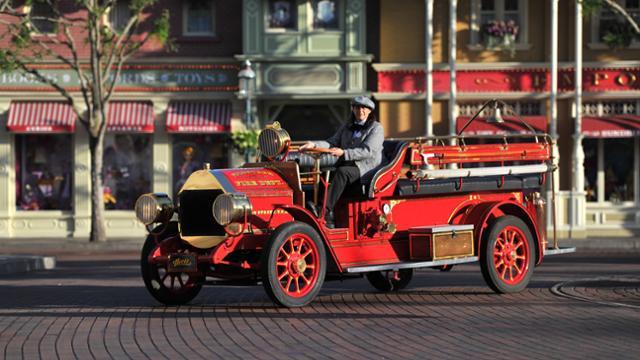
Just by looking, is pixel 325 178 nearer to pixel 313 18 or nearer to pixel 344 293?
pixel 344 293

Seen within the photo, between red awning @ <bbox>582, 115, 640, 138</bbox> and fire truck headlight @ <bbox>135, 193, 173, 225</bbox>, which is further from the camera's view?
red awning @ <bbox>582, 115, 640, 138</bbox>

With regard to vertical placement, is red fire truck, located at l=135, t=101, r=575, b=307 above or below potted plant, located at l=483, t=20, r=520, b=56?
below

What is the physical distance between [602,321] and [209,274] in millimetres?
3709

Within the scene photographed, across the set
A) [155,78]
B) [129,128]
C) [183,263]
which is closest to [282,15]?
[155,78]

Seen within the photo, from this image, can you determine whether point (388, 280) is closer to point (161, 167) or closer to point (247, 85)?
point (247, 85)

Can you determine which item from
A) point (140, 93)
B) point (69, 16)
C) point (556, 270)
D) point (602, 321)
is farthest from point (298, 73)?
point (602, 321)

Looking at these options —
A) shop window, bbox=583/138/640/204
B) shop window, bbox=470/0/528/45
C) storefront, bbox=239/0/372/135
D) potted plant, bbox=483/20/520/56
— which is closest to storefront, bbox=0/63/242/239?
storefront, bbox=239/0/372/135

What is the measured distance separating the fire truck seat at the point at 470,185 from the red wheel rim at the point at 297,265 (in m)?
1.33

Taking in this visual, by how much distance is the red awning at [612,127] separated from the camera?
3167cm

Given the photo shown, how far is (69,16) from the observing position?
33.2 metres

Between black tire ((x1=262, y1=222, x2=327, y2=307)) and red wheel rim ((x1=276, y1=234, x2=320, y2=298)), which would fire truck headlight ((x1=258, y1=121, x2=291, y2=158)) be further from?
red wheel rim ((x1=276, y1=234, x2=320, y2=298))

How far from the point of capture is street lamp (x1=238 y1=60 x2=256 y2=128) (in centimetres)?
2998

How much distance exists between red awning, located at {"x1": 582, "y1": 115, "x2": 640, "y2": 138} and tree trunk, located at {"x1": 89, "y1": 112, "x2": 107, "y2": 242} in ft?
39.8

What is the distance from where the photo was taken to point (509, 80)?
108ft
